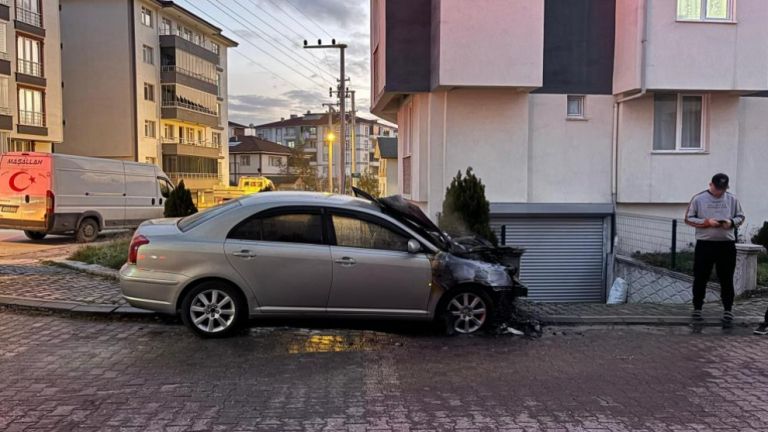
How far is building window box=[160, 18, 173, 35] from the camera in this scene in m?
47.0

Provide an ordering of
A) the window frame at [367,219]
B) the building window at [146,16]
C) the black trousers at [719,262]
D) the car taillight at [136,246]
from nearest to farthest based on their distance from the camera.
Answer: the car taillight at [136,246] → the window frame at [367,219] → the black trousers at [719,262] → the building window at [146,16]

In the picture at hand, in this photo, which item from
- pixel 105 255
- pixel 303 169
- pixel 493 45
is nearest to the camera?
pixel 105 255

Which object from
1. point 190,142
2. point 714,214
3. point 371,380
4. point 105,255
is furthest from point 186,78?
point 371,380

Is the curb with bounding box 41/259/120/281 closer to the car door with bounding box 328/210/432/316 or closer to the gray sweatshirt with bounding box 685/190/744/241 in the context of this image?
the car door with bounding box 328/210/432/316

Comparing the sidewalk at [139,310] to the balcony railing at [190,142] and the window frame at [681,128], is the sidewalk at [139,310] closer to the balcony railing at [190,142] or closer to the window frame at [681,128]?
the window frame at [681,128]

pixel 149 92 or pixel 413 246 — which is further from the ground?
pixel 149 92

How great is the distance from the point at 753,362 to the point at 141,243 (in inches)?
247

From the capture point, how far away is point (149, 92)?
150 ft

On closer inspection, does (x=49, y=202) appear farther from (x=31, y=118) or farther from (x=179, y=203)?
(x=31, y=118)

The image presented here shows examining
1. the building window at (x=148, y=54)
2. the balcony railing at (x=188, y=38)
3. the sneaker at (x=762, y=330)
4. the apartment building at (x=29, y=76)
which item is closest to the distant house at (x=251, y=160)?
the balcony railing at (x=188, y=38)

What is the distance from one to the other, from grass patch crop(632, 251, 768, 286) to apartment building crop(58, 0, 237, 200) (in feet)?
130

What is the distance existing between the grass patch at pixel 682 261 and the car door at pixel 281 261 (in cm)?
654

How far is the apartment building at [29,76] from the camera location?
32438 millimetres

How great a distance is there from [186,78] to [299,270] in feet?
151
